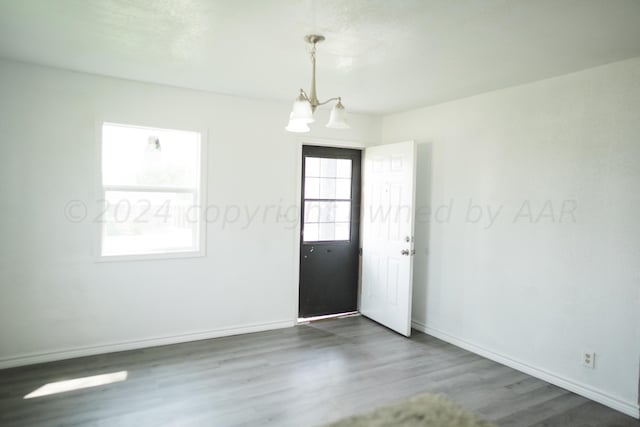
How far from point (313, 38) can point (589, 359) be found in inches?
124

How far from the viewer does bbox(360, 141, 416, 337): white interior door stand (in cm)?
A: 423

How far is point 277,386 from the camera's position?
3.07 meters

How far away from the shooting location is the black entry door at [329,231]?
4.71 meters

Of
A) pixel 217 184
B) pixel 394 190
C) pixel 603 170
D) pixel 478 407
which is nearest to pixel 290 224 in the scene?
pixel 217 184

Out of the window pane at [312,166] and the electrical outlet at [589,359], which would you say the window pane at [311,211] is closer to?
the window pane at [312,166]

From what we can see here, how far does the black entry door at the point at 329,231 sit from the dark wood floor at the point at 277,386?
2.79 feet

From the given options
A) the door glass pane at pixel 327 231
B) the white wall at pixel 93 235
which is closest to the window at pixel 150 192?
the white wall at pixel 93 235

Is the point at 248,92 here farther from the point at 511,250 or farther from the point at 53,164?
the point at 511,250

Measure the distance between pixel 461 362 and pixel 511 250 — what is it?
1.15 m

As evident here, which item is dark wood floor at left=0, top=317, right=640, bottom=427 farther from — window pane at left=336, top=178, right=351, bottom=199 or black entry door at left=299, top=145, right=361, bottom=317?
window pane at left=336, top=178, right=351, bottom=199

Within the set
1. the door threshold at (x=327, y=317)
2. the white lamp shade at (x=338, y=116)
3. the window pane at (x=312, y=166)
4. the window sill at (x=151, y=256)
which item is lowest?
the door threshold at (x=327, y=317)

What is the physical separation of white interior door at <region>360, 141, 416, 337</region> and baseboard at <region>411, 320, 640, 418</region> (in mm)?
460

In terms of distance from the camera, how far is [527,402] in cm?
292

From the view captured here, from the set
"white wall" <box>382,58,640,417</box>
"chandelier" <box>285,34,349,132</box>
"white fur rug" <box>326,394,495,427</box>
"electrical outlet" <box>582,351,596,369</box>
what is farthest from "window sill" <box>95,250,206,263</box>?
"electrical outlet" <box>582,351,596,369</box>
